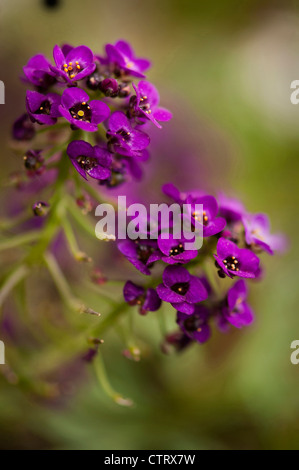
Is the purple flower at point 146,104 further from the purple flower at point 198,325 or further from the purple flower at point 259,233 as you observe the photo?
the purple flower at point 198,325

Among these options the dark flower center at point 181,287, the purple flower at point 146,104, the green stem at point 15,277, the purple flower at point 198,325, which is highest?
the purple flower at point 146,104

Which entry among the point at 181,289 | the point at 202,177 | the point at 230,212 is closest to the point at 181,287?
the point at 181,289

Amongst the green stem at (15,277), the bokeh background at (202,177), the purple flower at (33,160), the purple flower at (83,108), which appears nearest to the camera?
the purple flower at (83,108)

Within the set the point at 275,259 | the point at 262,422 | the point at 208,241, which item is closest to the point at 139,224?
the point at 208,241

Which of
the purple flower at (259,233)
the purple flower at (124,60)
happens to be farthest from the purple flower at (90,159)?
the purple flower at (259,233)

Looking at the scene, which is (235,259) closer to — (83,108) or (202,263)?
(202,263)

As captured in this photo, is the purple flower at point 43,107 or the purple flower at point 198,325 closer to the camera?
the purple flower at point 43,107

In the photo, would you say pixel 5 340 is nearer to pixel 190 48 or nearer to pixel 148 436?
pixel 148 436
